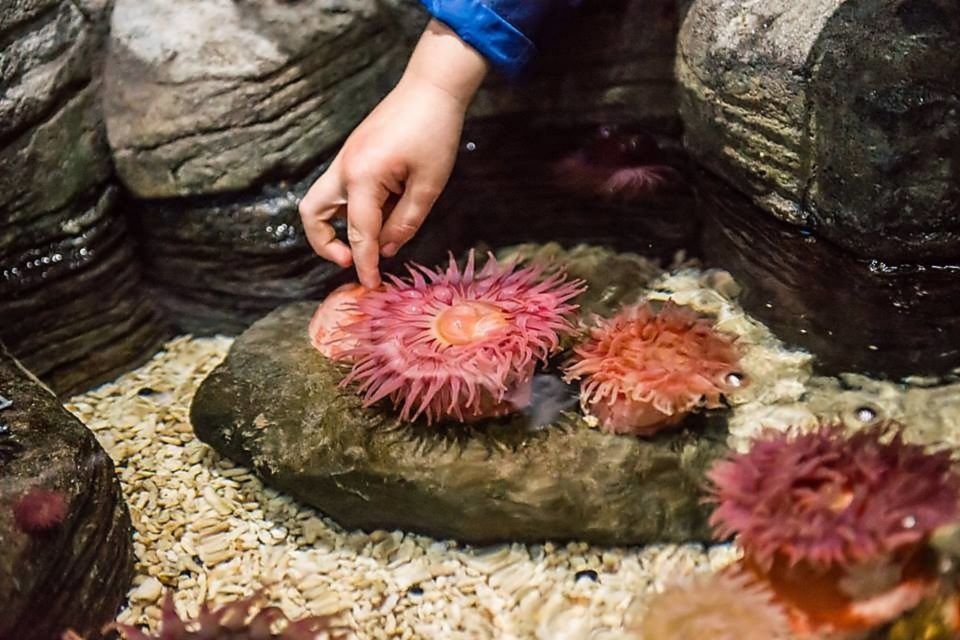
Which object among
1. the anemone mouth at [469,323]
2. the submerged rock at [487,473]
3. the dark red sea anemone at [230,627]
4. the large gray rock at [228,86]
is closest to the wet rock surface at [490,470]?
the submerged rock at [487,473]

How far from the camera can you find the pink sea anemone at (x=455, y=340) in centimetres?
172

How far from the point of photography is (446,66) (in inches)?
73.8

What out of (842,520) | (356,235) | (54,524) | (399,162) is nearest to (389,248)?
(356,235)

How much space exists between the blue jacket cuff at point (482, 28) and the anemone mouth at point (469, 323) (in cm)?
51

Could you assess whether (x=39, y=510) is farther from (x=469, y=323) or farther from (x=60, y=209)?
(x=60, y=209)

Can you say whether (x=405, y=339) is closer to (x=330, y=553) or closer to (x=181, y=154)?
(x=330, y=553)

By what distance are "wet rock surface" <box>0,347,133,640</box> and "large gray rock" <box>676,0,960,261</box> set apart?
4.79 ft

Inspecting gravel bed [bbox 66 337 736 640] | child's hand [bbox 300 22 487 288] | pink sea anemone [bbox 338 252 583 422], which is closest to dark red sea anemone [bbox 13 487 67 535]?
gravel bed [bbox 66 337 736 640]

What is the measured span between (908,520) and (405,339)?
0.92 m

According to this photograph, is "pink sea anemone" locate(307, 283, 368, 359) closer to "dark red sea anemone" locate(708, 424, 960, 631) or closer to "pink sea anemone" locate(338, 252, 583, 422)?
"pink sea anemone" locate(338, 252, 583, 422)

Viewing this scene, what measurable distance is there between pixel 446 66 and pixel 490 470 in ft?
2.58

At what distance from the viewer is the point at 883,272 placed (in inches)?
76.9

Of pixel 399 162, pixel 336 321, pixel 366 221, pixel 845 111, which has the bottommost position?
pixel 336 321

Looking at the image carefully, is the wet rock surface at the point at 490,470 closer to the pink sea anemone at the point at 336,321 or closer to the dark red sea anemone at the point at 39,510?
Result: the pink sea anemone at the point at 336,321
